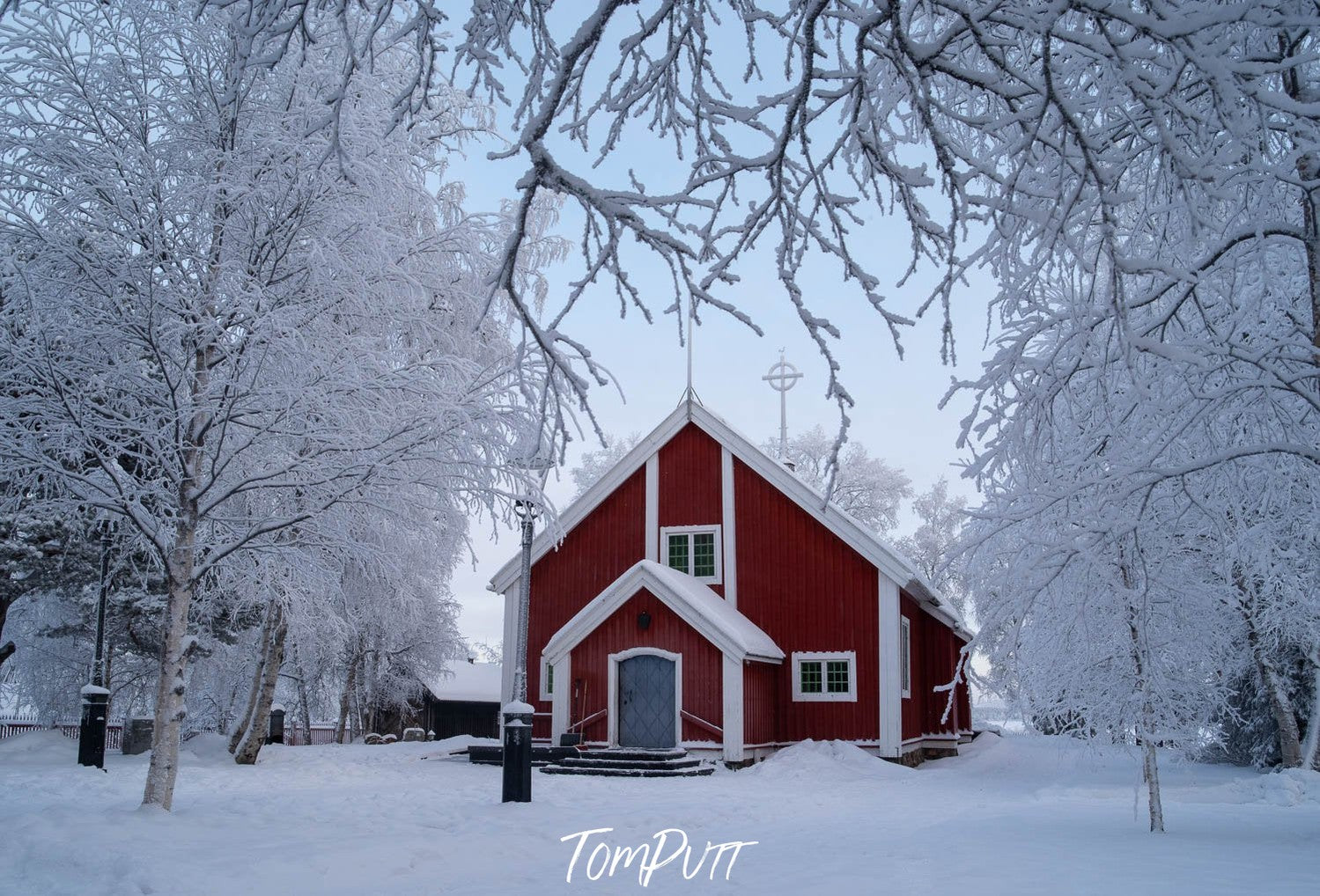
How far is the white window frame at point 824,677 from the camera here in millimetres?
20031

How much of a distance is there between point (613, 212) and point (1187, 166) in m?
2.52

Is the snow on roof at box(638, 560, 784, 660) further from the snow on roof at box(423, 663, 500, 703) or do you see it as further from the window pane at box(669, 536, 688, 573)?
the snow on roof at box(423, 663, 500, 703)

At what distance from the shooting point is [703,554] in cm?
2177

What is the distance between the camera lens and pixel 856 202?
484 cm

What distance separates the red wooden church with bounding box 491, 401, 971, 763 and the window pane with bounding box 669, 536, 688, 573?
31 mm

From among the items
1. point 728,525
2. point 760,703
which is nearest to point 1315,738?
point 760,703

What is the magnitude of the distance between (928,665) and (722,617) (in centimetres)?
664

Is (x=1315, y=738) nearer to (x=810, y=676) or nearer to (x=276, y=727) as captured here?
(x=810, y=676)

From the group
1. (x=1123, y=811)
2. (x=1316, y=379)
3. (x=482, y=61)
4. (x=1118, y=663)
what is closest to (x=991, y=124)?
(x=482, y=61)

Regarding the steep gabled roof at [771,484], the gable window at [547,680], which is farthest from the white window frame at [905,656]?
the gable window at [547,680]

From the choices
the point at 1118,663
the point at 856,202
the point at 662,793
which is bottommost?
the point at 662,793

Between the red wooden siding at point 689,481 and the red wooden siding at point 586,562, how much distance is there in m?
0.55

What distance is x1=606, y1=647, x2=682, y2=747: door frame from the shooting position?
18.8 metres

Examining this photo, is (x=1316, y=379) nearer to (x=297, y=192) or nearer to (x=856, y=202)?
(x=856, y=202)
